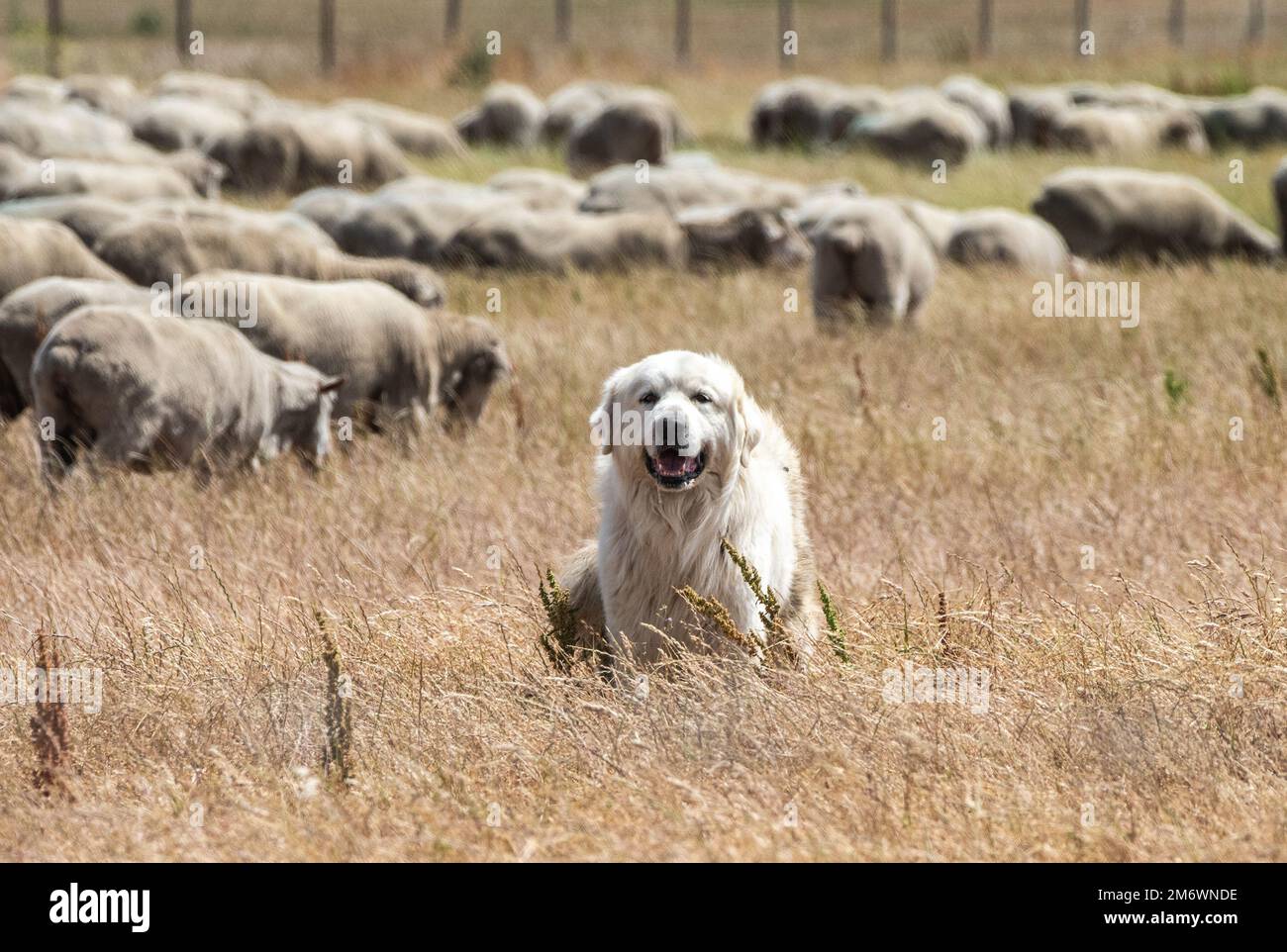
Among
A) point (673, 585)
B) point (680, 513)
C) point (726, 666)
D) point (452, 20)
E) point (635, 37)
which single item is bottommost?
point (726, 666)

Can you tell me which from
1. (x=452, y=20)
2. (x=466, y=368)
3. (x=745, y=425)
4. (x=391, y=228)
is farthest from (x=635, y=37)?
(x=745, y=425)

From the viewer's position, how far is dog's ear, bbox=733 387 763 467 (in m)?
4.87

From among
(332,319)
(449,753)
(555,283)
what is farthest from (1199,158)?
(449,753)

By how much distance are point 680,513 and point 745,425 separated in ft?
1.03

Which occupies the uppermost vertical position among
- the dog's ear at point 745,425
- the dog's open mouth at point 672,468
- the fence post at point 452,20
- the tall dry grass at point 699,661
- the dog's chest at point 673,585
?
the fence post at point 452,20

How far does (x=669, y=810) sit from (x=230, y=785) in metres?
1.13

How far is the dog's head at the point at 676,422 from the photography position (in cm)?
468

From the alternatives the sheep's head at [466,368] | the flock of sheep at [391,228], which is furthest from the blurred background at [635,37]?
the sheep's head at [466,368]

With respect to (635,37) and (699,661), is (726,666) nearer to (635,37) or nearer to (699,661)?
(699,661)

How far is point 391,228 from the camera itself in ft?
49.9

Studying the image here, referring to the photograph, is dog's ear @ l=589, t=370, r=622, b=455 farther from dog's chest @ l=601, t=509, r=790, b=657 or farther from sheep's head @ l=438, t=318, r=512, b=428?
sheep's head @ l=438, t=318, r=512, b=428

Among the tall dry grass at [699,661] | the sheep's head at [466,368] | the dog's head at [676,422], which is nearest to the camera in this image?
the tall dry grass at [699,661]

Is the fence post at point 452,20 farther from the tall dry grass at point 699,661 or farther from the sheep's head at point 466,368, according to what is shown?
the tall dry grass at point 699,661
